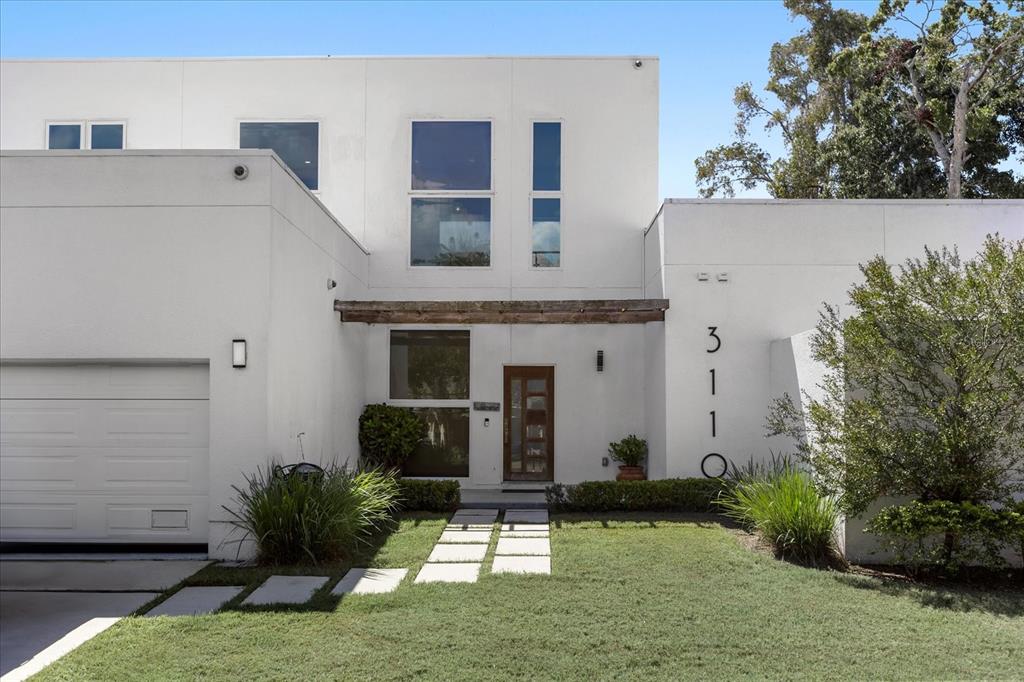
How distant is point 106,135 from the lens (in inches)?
555

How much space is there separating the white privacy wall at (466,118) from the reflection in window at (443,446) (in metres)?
1.95

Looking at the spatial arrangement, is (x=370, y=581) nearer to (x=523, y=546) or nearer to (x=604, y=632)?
(x=523, y=546)

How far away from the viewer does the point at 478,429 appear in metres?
13.3

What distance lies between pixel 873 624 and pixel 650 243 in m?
7.78

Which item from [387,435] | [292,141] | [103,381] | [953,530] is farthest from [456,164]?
[953,530]

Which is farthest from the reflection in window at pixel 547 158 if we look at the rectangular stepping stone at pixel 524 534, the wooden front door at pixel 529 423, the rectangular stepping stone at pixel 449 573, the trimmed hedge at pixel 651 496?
the rectangular stepping stone at pixel 449 573

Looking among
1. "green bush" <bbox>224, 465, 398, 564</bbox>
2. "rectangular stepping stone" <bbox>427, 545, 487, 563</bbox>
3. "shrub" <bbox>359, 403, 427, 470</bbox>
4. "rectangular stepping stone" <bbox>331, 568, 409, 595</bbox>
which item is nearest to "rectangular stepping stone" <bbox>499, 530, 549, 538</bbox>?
"rectangular stepping stone" <bbox>427, 545, 487, 563</bbox>

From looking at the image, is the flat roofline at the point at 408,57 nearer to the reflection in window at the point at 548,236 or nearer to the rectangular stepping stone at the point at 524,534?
the reflection in window at the point at 548,236

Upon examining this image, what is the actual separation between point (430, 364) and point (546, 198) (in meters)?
3.33

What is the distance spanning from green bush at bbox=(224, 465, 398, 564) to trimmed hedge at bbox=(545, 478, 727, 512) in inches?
138

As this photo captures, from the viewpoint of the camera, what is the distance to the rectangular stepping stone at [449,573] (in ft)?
23.2

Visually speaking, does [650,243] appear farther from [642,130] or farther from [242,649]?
[242,649]

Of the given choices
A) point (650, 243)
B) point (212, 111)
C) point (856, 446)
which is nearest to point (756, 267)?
point (650, 243)

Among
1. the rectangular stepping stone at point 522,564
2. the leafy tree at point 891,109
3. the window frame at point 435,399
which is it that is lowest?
the rectangular stepping stone at point 522,564
